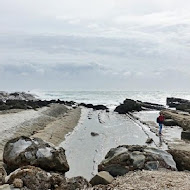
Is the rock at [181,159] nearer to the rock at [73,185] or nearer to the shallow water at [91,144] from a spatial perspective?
the shallow water at [91,144]

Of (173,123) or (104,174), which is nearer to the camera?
(104,174)

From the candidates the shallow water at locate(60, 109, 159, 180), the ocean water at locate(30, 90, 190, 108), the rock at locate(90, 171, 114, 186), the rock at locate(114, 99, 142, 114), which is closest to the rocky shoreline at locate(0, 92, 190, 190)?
the rock at locate(90, 171, 114, 186)

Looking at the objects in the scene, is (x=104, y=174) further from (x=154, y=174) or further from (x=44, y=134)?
(x=44, y=134)

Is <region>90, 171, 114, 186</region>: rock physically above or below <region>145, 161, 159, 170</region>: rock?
below

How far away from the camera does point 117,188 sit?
1170cm

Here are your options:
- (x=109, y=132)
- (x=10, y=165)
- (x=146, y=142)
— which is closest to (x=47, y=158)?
(x=10, y=165)

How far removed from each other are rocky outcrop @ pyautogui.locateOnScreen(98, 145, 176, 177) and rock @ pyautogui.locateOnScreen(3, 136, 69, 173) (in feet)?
7.18

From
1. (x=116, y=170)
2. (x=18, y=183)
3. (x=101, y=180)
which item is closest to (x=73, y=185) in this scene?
(x=18, y=183)

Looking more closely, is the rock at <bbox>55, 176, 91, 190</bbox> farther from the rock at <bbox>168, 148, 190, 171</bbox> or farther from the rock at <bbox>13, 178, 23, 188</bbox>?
the rock at <bbox>168, 148, 190, 171</bbox>

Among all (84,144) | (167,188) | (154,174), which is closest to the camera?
(167,188)

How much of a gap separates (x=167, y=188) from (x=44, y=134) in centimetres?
1751

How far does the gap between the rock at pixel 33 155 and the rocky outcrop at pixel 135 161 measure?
7.18 feet

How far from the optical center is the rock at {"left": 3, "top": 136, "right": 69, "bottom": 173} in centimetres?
1516

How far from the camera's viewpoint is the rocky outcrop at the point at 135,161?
15.4m
